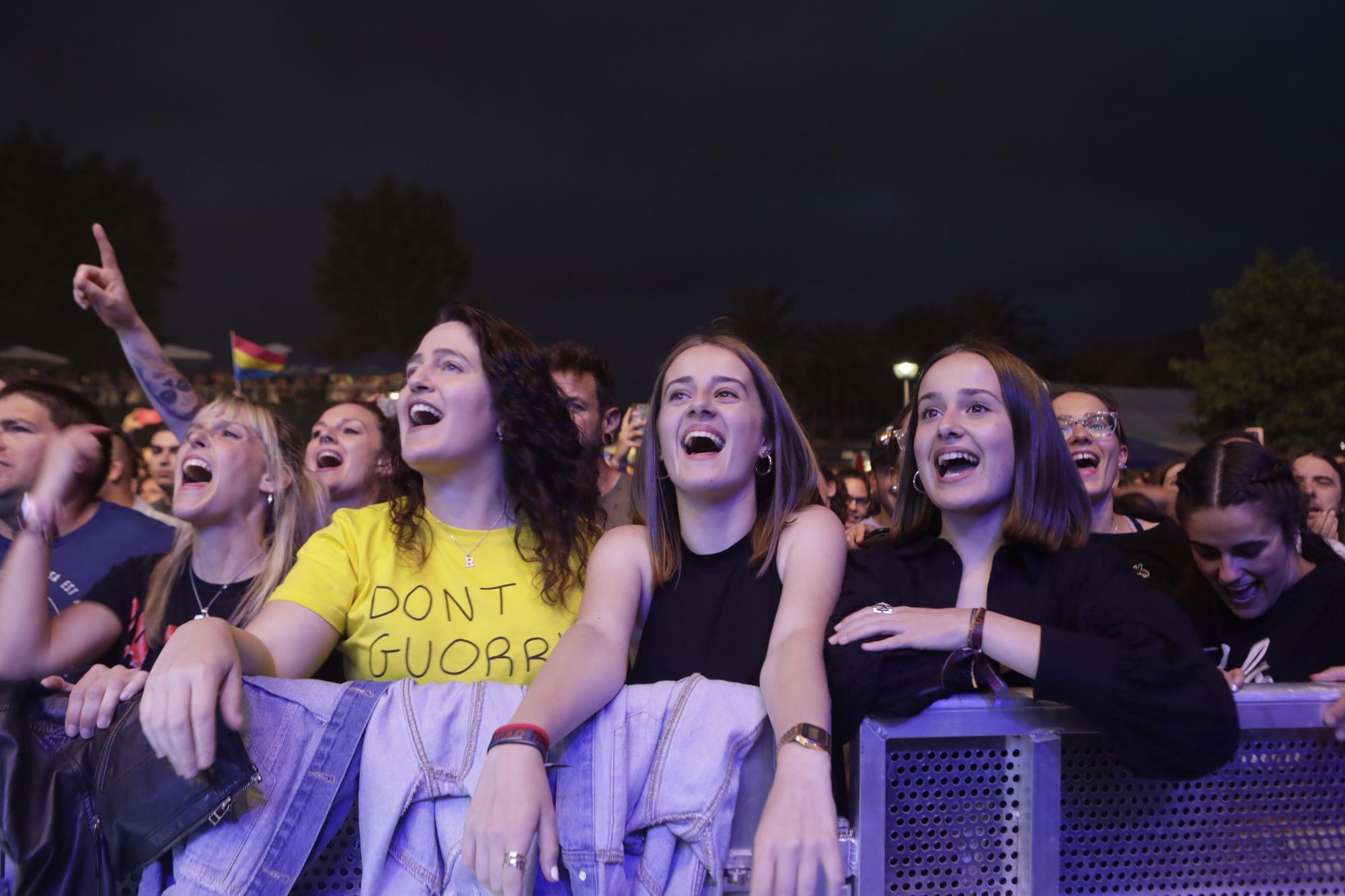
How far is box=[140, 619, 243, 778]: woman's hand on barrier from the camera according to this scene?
1721 millimetres

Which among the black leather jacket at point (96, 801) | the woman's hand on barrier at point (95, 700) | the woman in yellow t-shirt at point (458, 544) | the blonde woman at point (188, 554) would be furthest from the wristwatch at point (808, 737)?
the blonde woman at point (188, 554)

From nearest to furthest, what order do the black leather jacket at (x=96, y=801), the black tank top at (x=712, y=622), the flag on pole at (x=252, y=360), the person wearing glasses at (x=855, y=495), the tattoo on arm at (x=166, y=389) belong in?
1. the black leather jacket at (x=96, y=801)
2. the black tank top at (x=712, y=622)
3. the tattoo on arm at (x=166, y=389)
4. the person wearing glasses at (x=855, y=495)
5. the flag on pole at (x=252, y=360)

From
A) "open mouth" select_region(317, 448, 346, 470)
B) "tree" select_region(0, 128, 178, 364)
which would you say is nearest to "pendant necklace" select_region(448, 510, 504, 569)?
"open mouth" select_region(317, 448, 346, 470)

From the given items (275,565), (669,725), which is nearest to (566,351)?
(275,565)

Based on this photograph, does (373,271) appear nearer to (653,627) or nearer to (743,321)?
(743,321)

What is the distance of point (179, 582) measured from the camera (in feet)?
9.93

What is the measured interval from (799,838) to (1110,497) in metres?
2.63

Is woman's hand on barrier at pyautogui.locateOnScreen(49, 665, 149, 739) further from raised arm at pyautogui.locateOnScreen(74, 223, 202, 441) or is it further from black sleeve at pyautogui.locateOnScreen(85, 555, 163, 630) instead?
raised arm at pyautogui.locateOnScreen(74, 223, 202, 441)

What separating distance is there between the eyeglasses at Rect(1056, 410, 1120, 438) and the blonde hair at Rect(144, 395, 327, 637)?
2819 mm

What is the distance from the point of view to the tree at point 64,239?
3036cm

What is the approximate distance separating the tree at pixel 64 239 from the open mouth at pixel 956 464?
34.2 meters

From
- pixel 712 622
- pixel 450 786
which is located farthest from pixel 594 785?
pixel 712 622

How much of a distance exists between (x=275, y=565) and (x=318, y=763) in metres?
1.34

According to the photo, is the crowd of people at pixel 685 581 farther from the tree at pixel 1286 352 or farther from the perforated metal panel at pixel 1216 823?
the tree at pixel 1286 352
